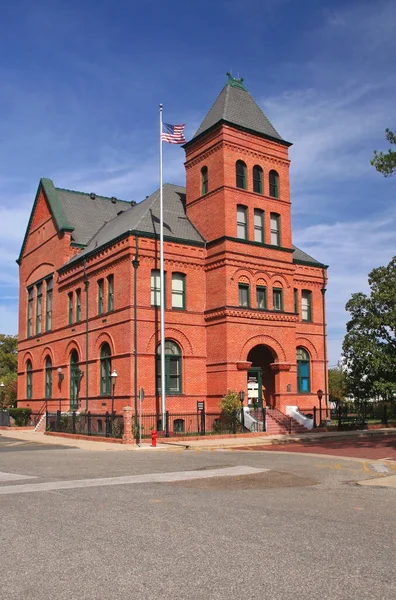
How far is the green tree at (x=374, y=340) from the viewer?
37.6 meters

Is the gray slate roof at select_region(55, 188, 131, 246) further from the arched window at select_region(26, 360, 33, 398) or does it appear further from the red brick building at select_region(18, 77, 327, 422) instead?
the arched window at select_region(26, 360, 33, 398)

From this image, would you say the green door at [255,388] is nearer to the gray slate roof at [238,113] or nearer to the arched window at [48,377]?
the gray slate roof at [238,113]

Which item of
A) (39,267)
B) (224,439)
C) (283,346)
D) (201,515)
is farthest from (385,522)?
(39,267)

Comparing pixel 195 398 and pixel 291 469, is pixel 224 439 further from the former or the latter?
pixel 291 469

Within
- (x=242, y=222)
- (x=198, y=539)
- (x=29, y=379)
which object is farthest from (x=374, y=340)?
(x=198, y=539)

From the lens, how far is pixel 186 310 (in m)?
33.6

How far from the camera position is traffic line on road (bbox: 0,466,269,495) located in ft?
40.2

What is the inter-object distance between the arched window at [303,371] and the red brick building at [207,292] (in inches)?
3.1

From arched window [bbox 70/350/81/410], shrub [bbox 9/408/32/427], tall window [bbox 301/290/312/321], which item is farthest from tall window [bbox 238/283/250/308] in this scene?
shrub [bbox 9/408/32/427]

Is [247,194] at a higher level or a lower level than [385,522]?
higher

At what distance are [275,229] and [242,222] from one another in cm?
269

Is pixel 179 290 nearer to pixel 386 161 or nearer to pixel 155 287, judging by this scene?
pixel 155 287

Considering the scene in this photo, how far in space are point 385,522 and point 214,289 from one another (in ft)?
82.8

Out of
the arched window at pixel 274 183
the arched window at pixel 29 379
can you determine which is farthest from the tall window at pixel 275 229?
the arched window at pixel 29 379
